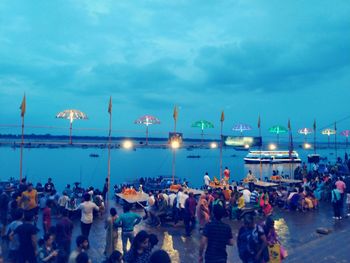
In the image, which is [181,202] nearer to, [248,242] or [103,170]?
[248,242]

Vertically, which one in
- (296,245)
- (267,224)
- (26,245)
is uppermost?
(267,224)

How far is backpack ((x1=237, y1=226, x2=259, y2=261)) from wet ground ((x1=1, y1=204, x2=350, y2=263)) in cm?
291

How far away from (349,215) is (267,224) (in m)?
10.4

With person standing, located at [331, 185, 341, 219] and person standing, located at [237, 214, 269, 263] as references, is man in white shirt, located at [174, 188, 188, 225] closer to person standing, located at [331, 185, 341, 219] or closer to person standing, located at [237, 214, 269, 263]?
person standing, located at [331, 185, 341, 219]

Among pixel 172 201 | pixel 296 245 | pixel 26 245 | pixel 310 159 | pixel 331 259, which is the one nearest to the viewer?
pixel 26 245

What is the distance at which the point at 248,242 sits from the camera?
706 centimetres

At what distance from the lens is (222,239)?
6617mm

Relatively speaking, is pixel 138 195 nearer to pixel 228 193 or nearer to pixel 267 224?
pixel 228 193

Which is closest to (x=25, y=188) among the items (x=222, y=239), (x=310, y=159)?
(x=222, y=239)

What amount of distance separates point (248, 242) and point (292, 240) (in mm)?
5718

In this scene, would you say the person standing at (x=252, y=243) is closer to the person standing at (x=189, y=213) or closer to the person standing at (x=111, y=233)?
the person standing at (x=111, y=233)

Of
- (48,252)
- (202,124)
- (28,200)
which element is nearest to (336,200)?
(48,252)

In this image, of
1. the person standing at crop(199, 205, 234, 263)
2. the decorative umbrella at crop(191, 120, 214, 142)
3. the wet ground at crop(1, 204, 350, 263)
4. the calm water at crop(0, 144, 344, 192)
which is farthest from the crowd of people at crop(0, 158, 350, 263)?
the calm water at crop(0, 144, 344, 192)

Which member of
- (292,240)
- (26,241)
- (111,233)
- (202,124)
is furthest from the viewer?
(202,124)
